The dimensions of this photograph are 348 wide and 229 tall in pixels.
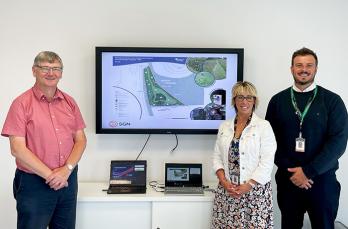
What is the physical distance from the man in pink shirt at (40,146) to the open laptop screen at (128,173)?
60 centimetres

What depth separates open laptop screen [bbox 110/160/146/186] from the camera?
2.78 meters

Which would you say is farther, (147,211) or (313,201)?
(147,211)

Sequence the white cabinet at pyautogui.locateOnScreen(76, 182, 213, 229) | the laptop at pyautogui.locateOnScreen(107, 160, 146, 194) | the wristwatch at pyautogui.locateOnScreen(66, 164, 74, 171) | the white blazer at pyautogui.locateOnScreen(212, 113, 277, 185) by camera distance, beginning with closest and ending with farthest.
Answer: the wristwatch at pyautogui.locateOnScreen(66, 164, 74, 171) → the white blazer at pyautogui.locateOnScreen(212, 113, 277, 185) → the white cabinet at pyautogui.locateOnScreen(76, 182, 213, 229) → the laptop at pyautogui.locateOnScreen(107, 160, 146, 194)

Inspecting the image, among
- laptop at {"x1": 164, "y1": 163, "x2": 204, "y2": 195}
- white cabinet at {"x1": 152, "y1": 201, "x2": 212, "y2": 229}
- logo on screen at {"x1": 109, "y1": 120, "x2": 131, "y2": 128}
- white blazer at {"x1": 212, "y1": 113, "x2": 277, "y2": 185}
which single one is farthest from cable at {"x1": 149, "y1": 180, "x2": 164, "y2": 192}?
white blazer at {"x1": 212, "y1": 113, "x2": 277, "y2": 185}

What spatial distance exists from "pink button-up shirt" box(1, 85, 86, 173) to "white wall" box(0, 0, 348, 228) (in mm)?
756

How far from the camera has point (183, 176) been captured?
285cm

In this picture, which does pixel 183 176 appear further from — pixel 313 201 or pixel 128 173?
pixel 313 201

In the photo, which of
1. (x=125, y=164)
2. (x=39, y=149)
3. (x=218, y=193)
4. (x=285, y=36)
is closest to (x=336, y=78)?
(x=285, y=36)

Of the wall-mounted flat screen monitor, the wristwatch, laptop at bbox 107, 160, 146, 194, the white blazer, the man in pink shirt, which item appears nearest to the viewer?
the man in pink shirt

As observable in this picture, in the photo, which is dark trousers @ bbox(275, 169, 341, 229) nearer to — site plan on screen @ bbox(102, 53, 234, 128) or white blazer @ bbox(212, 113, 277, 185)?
white blazer @ bbox(212, 113, 277, 185)

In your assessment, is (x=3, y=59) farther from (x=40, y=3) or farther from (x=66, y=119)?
(x=66, y=119)

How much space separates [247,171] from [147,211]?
84 cm

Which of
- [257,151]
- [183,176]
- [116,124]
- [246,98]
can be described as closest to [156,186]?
[183,176]

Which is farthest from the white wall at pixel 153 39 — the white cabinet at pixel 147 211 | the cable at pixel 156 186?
the white cabinet at pixel 147 211
